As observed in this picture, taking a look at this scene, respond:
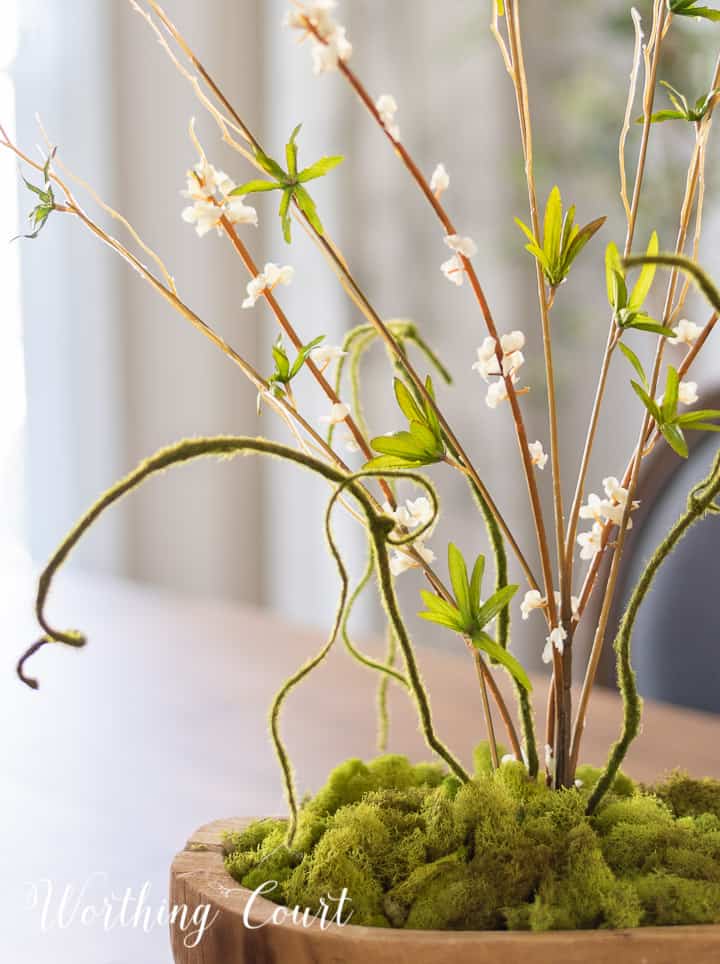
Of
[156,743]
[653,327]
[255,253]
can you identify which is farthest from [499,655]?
[255,253]

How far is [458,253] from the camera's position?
→ 1.36ft

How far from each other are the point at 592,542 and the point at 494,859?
0.13 meters

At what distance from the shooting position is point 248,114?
2578 mm

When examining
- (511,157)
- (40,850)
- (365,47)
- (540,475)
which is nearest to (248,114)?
(365,47)

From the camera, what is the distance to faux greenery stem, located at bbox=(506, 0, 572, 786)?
410 millimetres

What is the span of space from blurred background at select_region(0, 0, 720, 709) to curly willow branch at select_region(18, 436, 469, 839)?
6.46 ft

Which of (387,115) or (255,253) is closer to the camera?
(387,115)

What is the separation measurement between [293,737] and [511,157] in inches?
73.6

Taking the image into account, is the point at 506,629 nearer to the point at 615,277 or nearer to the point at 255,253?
the point at 615,277

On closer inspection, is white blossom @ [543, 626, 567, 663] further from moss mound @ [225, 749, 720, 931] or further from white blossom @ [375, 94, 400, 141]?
white blossom @ [375, 94, 400, 141]

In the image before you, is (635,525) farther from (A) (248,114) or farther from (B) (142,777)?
(A) (248,114)

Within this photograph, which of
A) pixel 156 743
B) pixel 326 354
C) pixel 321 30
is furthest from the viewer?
pixel 156 743

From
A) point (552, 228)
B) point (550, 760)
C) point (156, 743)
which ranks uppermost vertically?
point (552, 228)

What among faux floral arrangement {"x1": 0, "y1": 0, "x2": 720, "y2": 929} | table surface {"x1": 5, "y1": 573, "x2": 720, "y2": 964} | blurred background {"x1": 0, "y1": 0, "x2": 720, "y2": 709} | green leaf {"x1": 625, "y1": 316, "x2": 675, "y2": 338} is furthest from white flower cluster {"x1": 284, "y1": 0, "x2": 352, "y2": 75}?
blurred background {"x1": 0, "y1": 0, "x2": 720, "y2": 709}
